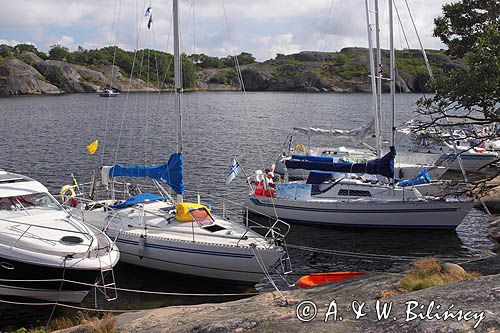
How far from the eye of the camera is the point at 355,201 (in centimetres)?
2770

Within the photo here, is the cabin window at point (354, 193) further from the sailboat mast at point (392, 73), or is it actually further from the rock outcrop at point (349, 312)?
the rock outcrop at point (349, 312)

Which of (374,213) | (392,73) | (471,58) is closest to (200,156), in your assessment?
(392,73)

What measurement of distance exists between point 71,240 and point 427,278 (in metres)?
11.5

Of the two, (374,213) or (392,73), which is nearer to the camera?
(374,213)

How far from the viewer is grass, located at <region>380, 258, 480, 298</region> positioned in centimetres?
1299

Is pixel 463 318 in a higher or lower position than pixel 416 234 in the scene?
higher

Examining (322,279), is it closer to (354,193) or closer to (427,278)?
(427,278)

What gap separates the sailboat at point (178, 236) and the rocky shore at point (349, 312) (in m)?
3.56

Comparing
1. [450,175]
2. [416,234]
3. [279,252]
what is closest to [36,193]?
[279,252]

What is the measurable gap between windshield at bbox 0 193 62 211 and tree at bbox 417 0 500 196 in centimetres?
1442

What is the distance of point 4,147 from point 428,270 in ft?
150

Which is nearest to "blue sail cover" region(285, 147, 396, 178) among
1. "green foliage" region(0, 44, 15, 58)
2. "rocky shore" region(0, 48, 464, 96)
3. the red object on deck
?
the red object on deck

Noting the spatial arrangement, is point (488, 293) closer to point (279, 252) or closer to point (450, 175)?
point (279, 252)

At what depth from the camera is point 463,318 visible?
8.95 m
